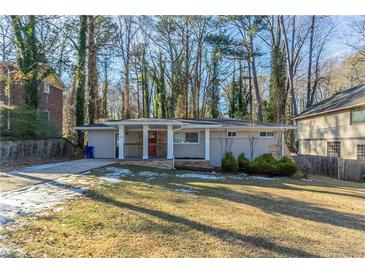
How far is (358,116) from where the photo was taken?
51.1 ft

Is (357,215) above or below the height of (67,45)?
below

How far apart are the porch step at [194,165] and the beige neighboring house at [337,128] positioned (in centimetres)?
950

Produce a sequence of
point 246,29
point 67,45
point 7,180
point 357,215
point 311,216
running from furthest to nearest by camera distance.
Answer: point 246,29, point 67,45, point 7,180, point 357,215, point 311,216

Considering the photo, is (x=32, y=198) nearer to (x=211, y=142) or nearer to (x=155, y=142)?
(x=155, y=142)

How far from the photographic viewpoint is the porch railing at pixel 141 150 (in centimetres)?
1606

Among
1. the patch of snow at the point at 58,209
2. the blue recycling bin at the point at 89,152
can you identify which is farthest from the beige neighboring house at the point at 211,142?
the patch of snow at the point at 58,209

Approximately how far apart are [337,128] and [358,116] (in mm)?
1999

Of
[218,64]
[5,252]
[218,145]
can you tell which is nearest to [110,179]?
[5,252]

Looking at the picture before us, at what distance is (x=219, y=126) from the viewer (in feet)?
48.5

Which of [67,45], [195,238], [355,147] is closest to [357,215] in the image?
[195,238]

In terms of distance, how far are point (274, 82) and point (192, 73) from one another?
9.13 meters

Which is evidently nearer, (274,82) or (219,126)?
(219,126)

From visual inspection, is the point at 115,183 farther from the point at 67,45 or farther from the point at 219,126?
the point at 67,45

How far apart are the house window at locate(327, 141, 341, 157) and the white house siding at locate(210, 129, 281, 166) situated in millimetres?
4915
